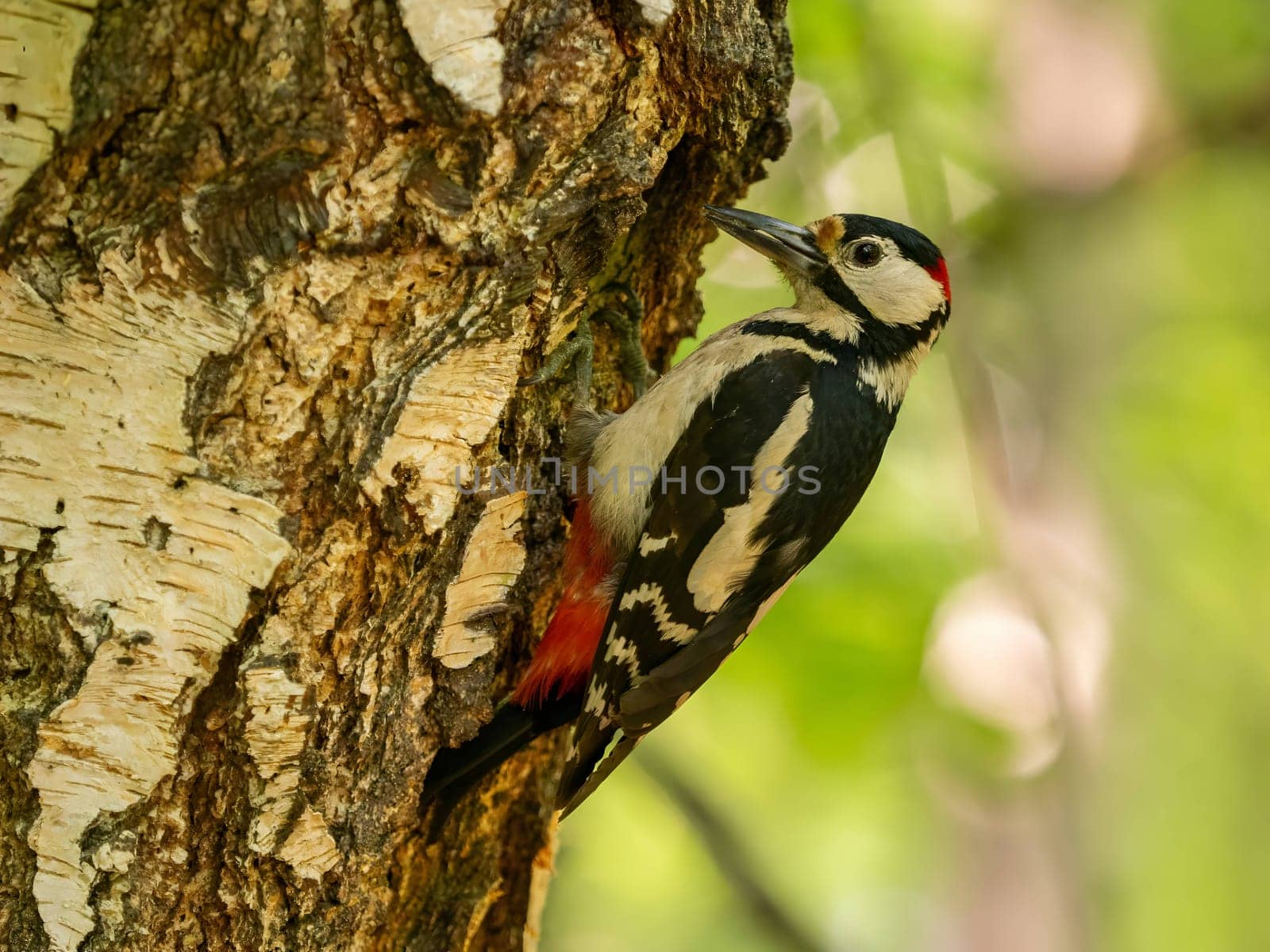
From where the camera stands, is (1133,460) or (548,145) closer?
(548,145)

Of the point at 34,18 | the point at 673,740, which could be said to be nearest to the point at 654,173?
the point at 34,18

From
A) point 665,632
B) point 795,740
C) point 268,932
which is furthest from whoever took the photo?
point 795,740

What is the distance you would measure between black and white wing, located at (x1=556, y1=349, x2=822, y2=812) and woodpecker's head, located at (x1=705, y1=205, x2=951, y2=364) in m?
0.37

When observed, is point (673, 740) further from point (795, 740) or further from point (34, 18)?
point (34, 18)

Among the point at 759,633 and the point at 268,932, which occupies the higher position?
the point at 759,633

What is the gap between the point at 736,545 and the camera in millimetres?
2305

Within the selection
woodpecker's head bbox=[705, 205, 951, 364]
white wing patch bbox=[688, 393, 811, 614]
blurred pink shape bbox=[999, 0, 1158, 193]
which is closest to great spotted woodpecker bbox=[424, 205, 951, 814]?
white wing patch bbox=[688, 393, 811, 614]

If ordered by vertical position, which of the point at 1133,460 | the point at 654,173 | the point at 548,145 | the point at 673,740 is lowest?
the point at 673,740

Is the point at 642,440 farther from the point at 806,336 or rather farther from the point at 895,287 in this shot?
the point at 895,287

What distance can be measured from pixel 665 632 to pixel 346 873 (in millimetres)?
751

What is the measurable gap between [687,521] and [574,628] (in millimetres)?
312

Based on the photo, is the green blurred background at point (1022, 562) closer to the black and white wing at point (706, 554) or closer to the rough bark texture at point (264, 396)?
the black and white wing at point (706, 554)

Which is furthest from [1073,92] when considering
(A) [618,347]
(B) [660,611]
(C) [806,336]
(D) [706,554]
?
(B) [660,611]

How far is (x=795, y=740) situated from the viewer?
284 cm
